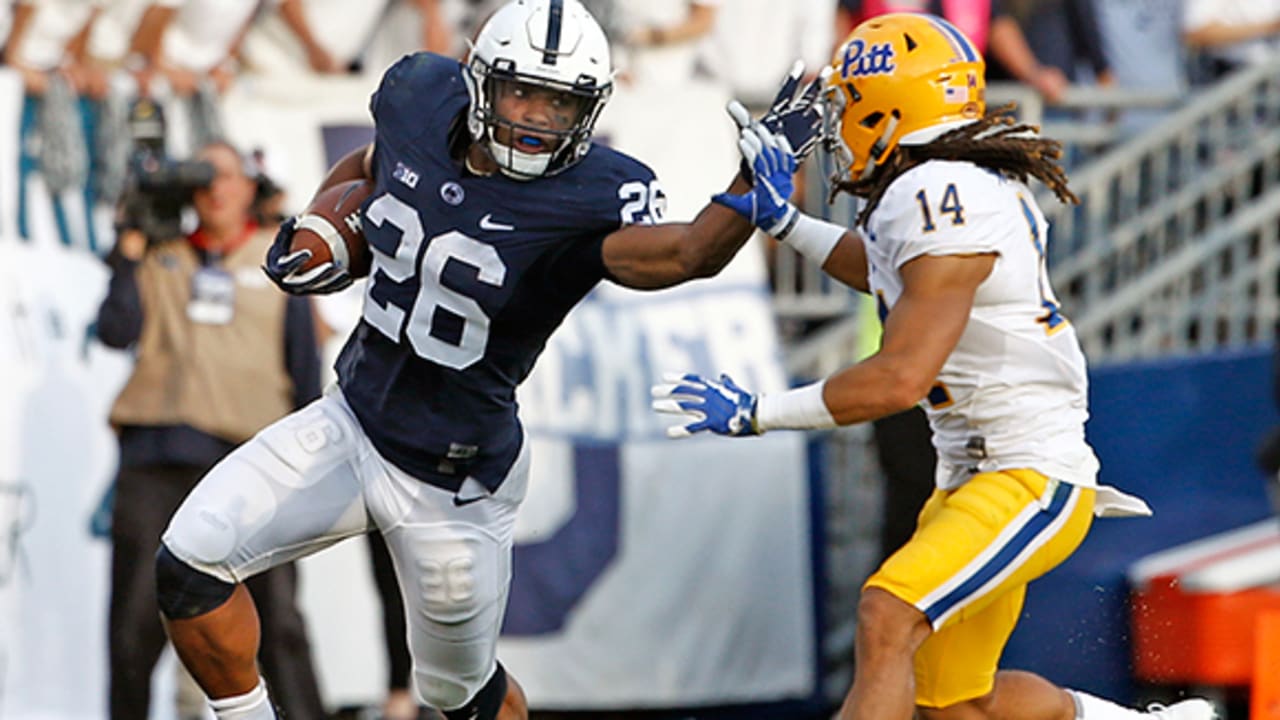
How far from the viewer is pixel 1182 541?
7.23 metres

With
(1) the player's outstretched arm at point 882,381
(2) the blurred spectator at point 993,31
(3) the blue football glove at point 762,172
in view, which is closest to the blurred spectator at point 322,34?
(2) the blurred spectator at point 993,31

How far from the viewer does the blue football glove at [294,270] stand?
4.90m

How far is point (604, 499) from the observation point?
26.5 ft

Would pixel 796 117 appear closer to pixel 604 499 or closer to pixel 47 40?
pixel 604 499

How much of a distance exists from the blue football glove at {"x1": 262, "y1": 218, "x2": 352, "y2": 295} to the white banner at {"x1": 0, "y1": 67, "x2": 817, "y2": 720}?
271 cm

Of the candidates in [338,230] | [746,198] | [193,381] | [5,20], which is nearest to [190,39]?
[5,20]

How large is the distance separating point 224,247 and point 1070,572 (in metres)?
3.06

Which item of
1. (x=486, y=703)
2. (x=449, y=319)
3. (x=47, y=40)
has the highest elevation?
(x=47, y=40)

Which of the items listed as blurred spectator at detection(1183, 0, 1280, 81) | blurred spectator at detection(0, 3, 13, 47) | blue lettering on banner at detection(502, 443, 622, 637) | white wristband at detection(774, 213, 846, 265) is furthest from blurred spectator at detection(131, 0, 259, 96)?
blurred spectator at detection(1183, 0, 1280, 81)

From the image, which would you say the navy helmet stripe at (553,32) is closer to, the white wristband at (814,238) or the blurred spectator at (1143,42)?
the white wristband at (814,238)

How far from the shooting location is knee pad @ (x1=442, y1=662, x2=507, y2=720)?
5301mm

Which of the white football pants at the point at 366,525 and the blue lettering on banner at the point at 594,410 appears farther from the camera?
the blue lettering on banner at the point at 594,410

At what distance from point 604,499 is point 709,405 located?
3.69 m

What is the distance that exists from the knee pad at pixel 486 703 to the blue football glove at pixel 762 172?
1519 mm
